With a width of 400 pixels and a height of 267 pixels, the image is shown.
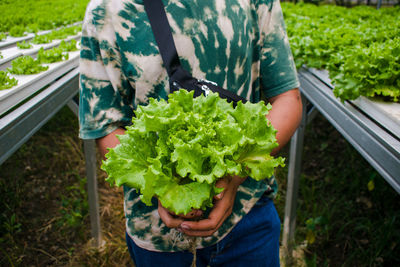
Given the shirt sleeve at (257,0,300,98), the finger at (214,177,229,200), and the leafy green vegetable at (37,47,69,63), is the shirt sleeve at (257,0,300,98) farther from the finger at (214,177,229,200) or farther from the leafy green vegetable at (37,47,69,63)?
the leafy green vegetable at (37,47,69,63)

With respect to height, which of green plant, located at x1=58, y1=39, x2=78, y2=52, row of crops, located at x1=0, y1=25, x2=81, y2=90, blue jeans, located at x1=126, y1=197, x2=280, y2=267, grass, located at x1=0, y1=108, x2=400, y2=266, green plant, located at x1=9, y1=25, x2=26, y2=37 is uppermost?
green plant, located at x1=9, y1=25, x2=26, y2=37

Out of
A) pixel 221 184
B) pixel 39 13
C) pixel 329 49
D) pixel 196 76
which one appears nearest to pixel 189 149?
pixel 221 184

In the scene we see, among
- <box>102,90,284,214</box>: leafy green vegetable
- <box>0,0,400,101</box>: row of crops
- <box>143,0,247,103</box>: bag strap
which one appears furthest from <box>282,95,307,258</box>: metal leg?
<box>102,90,284,214</box>: leafy green vegetable

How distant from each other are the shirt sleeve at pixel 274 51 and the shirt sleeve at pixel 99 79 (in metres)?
0.81

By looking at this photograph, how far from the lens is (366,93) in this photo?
95.6 inches

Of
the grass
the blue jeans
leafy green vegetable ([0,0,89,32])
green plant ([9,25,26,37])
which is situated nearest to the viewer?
the blue jeans

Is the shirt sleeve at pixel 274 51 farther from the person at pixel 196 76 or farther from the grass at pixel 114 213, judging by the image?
the grass at pixel 114 213

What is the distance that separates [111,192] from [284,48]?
170 inches

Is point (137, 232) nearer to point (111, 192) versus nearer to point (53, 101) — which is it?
point (53, 101)

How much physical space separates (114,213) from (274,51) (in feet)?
12.9

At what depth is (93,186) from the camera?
387cm

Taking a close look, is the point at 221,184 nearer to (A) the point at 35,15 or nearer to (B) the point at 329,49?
(B) the point at 329,49

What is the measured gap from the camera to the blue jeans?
1.88m

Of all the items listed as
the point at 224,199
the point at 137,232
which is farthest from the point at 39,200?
the point at 224,199
